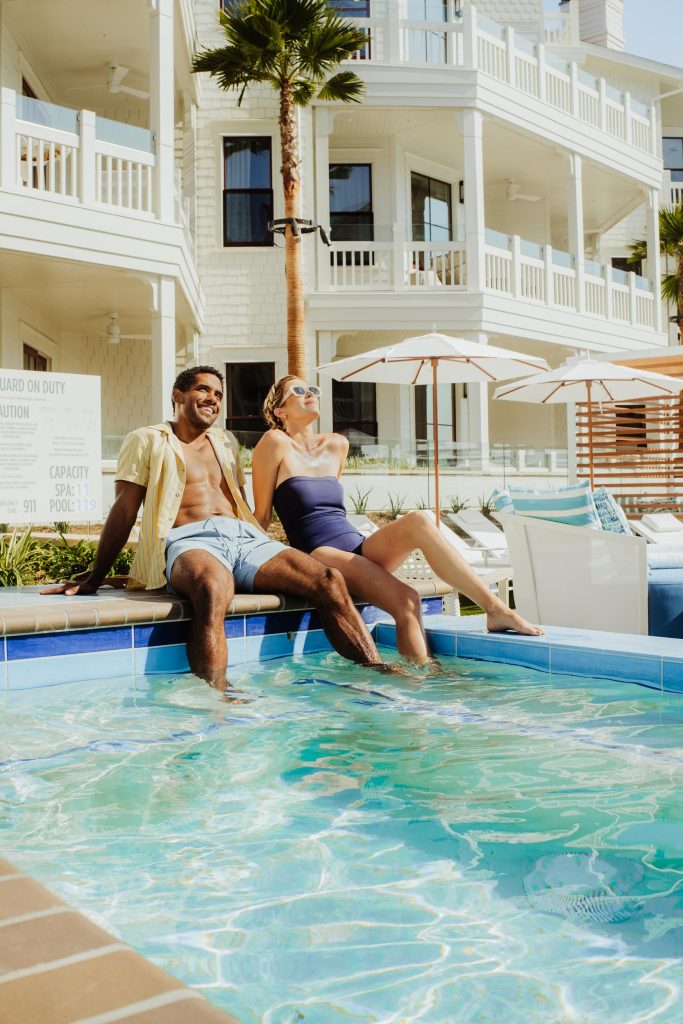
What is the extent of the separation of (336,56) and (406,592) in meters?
Answer: 10.9

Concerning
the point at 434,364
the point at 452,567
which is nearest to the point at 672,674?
the point at 452,567

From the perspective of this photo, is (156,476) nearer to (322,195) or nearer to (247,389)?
(247,389)

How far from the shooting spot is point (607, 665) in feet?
14.6

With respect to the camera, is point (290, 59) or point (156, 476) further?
point (290, 59)

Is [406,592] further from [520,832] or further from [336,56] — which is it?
[336,56]

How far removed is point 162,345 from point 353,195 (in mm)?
6820

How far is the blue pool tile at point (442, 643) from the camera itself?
504 cm

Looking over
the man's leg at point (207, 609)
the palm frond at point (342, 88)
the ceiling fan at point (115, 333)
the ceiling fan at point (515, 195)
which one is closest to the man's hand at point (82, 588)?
the man's leg at point (207, 609)

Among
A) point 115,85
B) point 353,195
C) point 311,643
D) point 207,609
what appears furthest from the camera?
point 353,195

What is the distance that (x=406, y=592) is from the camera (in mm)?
4781

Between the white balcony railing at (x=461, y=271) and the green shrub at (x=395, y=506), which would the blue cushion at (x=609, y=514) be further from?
the white balcony railing at (x=461, y=271)

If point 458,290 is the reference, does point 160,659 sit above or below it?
below

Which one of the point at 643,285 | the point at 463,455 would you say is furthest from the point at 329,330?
the point at 643,285

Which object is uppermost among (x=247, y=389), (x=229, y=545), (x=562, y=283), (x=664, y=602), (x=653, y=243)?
(x=653, y=243)
